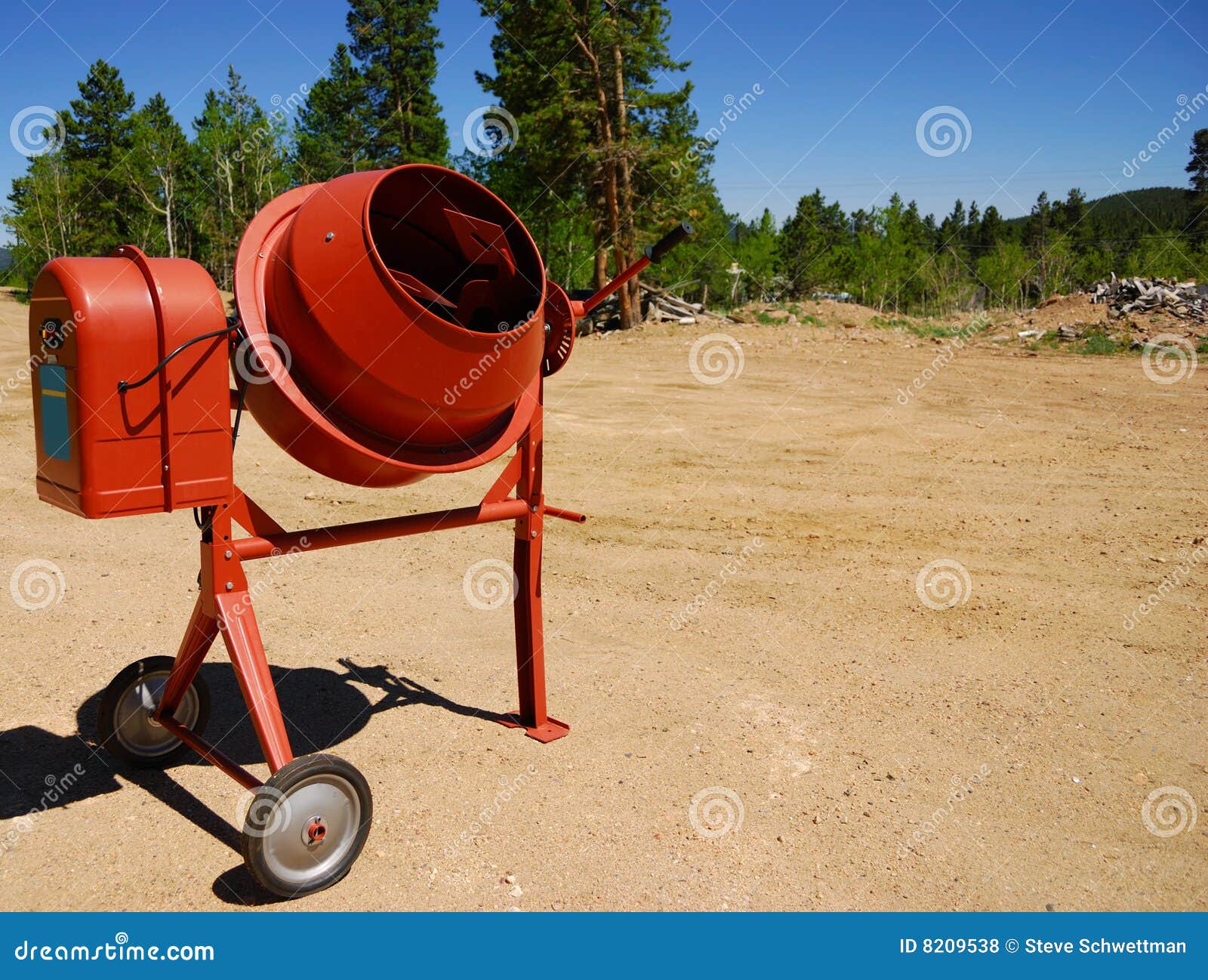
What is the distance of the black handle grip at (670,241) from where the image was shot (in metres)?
3.47

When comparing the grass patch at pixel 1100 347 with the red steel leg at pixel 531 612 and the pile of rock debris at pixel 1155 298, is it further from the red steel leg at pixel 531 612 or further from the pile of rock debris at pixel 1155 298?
the red steel leg at pixel 531 612

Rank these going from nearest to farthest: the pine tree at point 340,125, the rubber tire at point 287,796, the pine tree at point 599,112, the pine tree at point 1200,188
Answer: the rubber tire at point 287,796 < the pine tree at point 599,112 < the pine tree at point 340,125 < the pine tree at point 1200,188

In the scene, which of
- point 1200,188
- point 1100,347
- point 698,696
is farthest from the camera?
point 1200,188

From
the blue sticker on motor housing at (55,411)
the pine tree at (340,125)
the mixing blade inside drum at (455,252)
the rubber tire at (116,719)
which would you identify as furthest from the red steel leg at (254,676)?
the pine tree at (340,125)

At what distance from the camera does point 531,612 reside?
4.18m

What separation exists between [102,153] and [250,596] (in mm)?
43294

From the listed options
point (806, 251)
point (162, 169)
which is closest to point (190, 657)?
point (162, 169)

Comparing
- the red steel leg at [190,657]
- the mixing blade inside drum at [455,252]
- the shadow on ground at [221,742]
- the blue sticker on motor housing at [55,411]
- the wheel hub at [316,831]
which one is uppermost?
the mixing blade inside drum at [455,252]

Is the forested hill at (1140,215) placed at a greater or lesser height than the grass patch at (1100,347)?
greater

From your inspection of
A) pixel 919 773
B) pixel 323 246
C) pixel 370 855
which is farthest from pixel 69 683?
pixel 919 773

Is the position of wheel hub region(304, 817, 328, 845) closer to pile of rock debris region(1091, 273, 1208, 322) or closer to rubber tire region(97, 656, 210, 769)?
rubber tire region(97, 656, 210, 769)

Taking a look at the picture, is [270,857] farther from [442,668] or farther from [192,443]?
[442,668]

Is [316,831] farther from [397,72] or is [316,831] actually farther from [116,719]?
[397,72]

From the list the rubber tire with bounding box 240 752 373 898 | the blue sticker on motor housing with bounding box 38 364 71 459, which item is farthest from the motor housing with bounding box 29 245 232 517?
the rubber tire with bounding box 240 752 373 898
